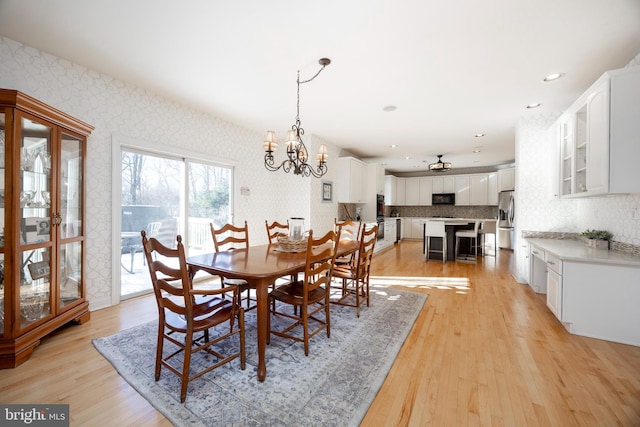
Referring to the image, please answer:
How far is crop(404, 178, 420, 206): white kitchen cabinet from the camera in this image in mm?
9367

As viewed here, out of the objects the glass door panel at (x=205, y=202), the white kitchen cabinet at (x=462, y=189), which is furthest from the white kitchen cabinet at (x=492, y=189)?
the glass door panel at (x=205, y=202)

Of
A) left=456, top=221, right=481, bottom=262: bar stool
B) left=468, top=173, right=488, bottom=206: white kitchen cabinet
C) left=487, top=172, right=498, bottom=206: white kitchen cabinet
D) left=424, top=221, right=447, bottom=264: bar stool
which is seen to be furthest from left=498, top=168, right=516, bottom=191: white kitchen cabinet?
left=424, top=221, right=447, bottom=264: bar stool

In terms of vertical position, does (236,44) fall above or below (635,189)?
above

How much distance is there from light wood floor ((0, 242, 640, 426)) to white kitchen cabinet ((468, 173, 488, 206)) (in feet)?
20.3

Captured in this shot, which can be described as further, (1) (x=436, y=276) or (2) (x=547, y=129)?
(1) (x=436, y=276)

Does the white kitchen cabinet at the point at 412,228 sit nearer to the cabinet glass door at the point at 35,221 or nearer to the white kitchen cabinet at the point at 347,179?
the white kitchen cabinet at the point at 347,179

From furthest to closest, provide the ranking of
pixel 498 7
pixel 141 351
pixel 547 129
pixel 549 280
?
pixel 547 129, pixel 549 280, pixel 141 351, pixel 498 7

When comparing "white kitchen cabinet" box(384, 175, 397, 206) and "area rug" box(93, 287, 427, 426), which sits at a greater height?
"white kitchen cabinet" box(384, 175, 397, 206)

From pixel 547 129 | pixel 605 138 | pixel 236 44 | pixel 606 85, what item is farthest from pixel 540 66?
pixel 236 44

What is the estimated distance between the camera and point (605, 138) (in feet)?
7.24

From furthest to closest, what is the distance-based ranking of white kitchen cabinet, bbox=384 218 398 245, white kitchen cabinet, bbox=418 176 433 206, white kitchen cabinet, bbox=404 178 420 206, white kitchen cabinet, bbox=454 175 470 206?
white kitchen cabinet, bbox=404 178 420 206, white kitchen cabinet, bbox=418 176 433 206, white kitchen cabinet, bbox=454 175 470 206, white kitchen cabinet, bbox=384 218 398 245

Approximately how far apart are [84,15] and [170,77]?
3.09 feet

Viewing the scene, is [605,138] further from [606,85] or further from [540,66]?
[540,66]

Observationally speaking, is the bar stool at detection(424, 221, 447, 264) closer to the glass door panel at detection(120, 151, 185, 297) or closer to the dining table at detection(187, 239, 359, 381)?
the dining table at detection(187, 239, 359, 381)
